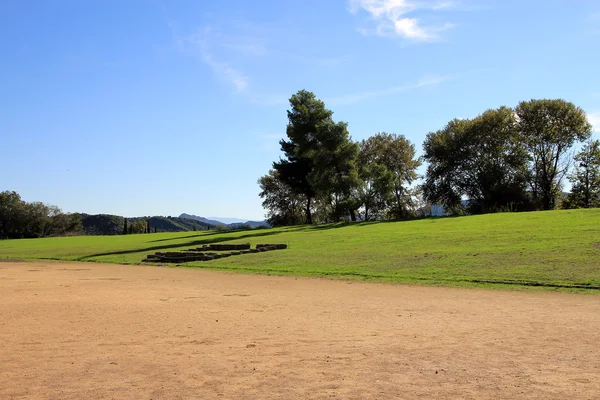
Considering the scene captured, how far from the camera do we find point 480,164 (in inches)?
2350

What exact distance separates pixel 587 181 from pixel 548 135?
711 cm

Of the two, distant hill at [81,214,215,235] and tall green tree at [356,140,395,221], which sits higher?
tall green tree at [356,140,395,221]

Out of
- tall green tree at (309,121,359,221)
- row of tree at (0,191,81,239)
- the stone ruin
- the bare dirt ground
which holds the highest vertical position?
tall green tree at (309,121,359,221)

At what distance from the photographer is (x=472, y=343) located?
7.63 m

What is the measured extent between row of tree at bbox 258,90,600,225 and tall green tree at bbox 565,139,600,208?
103 mm

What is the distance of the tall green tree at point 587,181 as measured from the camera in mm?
57406

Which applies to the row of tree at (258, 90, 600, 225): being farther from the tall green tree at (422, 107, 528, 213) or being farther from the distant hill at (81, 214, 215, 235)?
the distant hill at (81, 214, 215, 235)

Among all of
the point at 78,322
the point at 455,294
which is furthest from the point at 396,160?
the point at 78,322

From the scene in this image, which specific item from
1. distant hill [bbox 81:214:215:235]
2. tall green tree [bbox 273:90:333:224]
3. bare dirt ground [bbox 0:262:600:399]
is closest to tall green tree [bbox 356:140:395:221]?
tall green tree [bbox 273:90:333:224]

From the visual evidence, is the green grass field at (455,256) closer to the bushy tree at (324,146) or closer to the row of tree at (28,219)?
the bushy tree at (324,146)

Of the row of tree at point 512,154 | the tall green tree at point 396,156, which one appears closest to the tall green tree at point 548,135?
the row of tree at point 512,154

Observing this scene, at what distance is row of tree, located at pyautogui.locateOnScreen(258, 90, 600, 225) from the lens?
5706 cm

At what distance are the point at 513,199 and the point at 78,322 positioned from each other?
5609cm

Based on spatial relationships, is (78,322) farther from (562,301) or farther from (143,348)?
(562,301)
